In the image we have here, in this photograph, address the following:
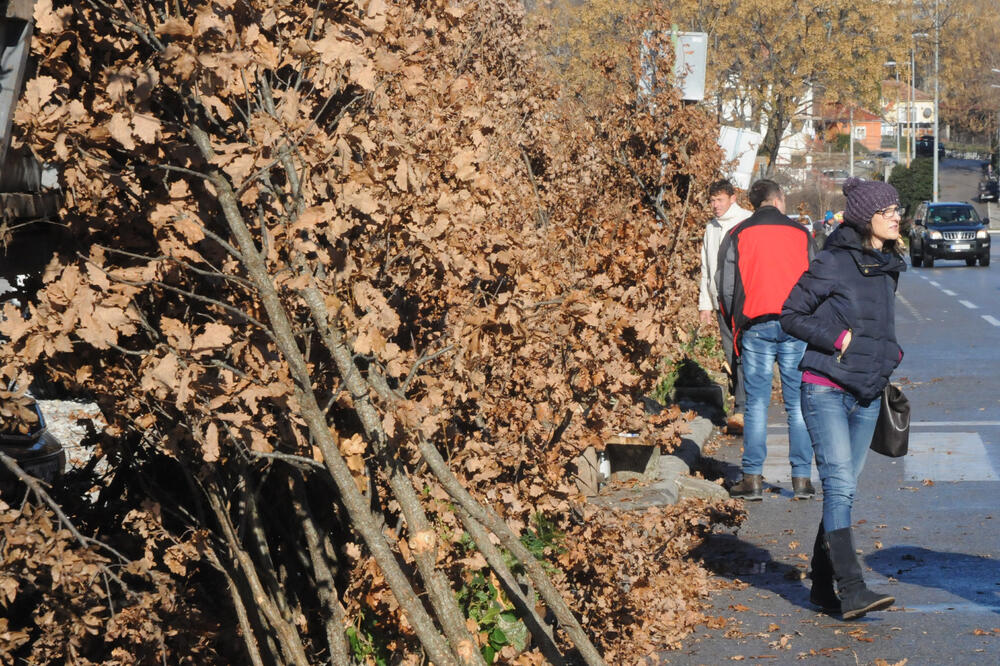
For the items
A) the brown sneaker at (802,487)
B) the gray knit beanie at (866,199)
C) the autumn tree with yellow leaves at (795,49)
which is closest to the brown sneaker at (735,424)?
the brown sneaker at (802,487)

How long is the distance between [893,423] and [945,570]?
3.58 ft

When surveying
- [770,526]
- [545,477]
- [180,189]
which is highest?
[180,189]

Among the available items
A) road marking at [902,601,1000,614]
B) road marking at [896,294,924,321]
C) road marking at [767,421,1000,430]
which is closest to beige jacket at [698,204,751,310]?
road marking at [767,421,1000,430]

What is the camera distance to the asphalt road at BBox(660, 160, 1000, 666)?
18.9 ft

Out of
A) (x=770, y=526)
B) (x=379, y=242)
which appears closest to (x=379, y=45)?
(x=379, y=242)

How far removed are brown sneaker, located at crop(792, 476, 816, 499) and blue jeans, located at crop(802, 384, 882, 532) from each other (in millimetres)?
2477

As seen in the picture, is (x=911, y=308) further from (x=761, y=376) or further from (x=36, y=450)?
(x=36, y=450)

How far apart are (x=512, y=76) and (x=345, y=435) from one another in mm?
7287

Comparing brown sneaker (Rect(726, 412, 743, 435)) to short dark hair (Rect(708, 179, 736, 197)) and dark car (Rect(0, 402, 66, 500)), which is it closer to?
short dark hair (Rect(708, 179, 736, 197))

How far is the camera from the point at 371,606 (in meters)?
4.59

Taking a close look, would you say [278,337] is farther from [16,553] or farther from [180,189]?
[16,553]

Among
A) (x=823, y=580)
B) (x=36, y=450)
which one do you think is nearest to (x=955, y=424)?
(x=823, y=580)

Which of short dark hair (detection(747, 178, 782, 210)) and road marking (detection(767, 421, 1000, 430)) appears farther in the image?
road marking (detection(767, 421, 1000, 430))

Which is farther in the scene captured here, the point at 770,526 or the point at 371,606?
the point at 770,526
